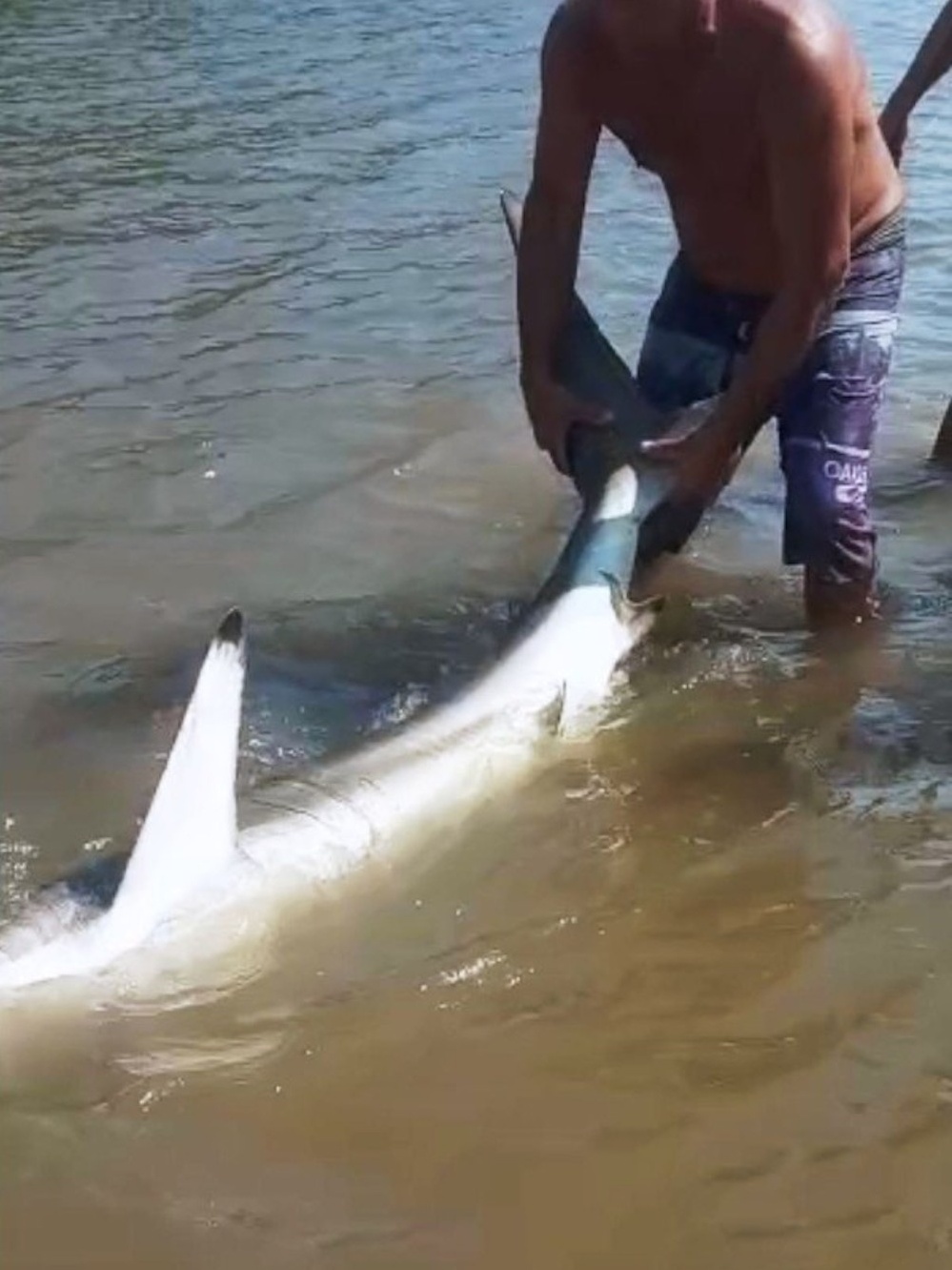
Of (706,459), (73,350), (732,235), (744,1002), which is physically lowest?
(73,350)

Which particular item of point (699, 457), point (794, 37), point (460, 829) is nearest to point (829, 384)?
point (699, 457)

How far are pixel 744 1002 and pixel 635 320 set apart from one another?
4502 mm

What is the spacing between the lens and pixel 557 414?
4.71 meters

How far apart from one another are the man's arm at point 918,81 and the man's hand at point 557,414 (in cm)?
108

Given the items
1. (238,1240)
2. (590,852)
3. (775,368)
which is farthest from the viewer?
(775,368)

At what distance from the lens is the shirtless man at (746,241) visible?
407cm

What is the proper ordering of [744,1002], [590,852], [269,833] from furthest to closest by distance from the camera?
[590,852], [269,833], [744,1002]

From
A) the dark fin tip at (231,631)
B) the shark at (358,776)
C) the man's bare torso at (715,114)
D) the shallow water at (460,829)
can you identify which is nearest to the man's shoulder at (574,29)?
the man's bare torso at (715,114)

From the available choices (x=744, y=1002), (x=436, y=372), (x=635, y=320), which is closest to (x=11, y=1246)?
(x=744, y=1002)

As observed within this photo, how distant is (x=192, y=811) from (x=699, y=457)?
1.65m

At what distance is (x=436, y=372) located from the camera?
694 centimetres

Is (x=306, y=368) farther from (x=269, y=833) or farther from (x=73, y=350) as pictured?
(x=269, y=833)

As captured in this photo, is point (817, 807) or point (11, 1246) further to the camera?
point (817, 807)

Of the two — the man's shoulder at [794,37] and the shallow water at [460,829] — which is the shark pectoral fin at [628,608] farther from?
the man's shoulder at [794,37]
